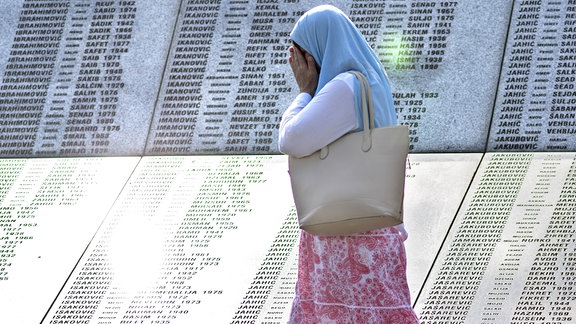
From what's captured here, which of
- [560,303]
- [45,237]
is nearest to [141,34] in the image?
[45,237]

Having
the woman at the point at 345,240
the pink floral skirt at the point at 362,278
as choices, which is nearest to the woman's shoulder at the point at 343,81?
the woman at the point at 345,240

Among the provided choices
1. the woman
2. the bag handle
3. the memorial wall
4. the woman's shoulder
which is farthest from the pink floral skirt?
the memorial wall

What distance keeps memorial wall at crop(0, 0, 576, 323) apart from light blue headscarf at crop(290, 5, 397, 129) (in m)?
1.80

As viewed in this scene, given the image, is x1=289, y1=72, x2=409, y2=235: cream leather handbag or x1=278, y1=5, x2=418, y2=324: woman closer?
x1=289, y1=72, x2=409, y2=235: cream leather handbag

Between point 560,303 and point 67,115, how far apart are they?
3727mm

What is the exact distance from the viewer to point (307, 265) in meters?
4.38

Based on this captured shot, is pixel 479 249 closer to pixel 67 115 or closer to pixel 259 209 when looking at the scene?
pixel 259 209

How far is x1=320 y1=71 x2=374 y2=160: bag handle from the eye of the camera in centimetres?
404

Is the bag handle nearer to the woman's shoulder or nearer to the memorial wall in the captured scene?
the woman's shoulder

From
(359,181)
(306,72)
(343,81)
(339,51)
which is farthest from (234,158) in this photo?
(359,181)

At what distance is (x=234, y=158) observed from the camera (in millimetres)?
7398

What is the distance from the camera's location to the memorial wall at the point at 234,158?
614cm

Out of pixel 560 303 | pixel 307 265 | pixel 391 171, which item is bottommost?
pixel 560 303

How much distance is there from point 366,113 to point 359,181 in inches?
9.6
